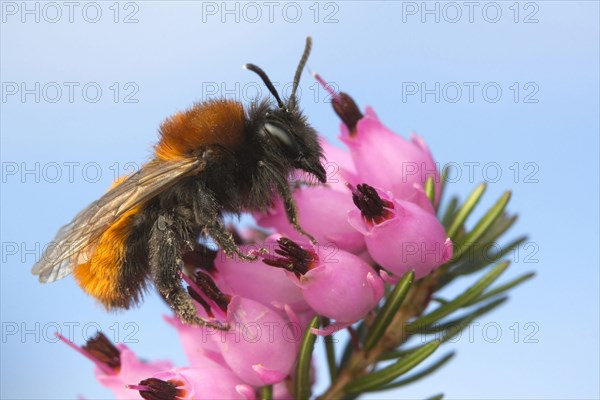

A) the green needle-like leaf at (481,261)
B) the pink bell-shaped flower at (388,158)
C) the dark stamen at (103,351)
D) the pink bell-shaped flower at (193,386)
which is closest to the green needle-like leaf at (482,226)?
the green needle-like leaf at (481,261)

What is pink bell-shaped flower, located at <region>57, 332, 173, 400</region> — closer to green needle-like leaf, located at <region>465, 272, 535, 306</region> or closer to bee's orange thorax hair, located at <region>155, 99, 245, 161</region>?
bee's orange thorax hair, located at <region>155, 99, 245, 161</region>

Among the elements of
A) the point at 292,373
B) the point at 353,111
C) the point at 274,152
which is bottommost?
the point at 292,373

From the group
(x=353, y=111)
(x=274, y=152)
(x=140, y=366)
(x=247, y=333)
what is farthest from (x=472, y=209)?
(x=140, y=366)

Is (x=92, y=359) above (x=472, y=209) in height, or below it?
below

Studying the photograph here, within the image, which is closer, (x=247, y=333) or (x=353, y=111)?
(x=247, y=333)

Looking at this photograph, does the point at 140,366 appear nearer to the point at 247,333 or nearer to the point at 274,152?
the point at 247,333

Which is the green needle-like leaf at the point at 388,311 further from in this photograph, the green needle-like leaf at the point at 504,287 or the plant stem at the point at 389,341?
the green needle-like leaf at the point at 504,287
